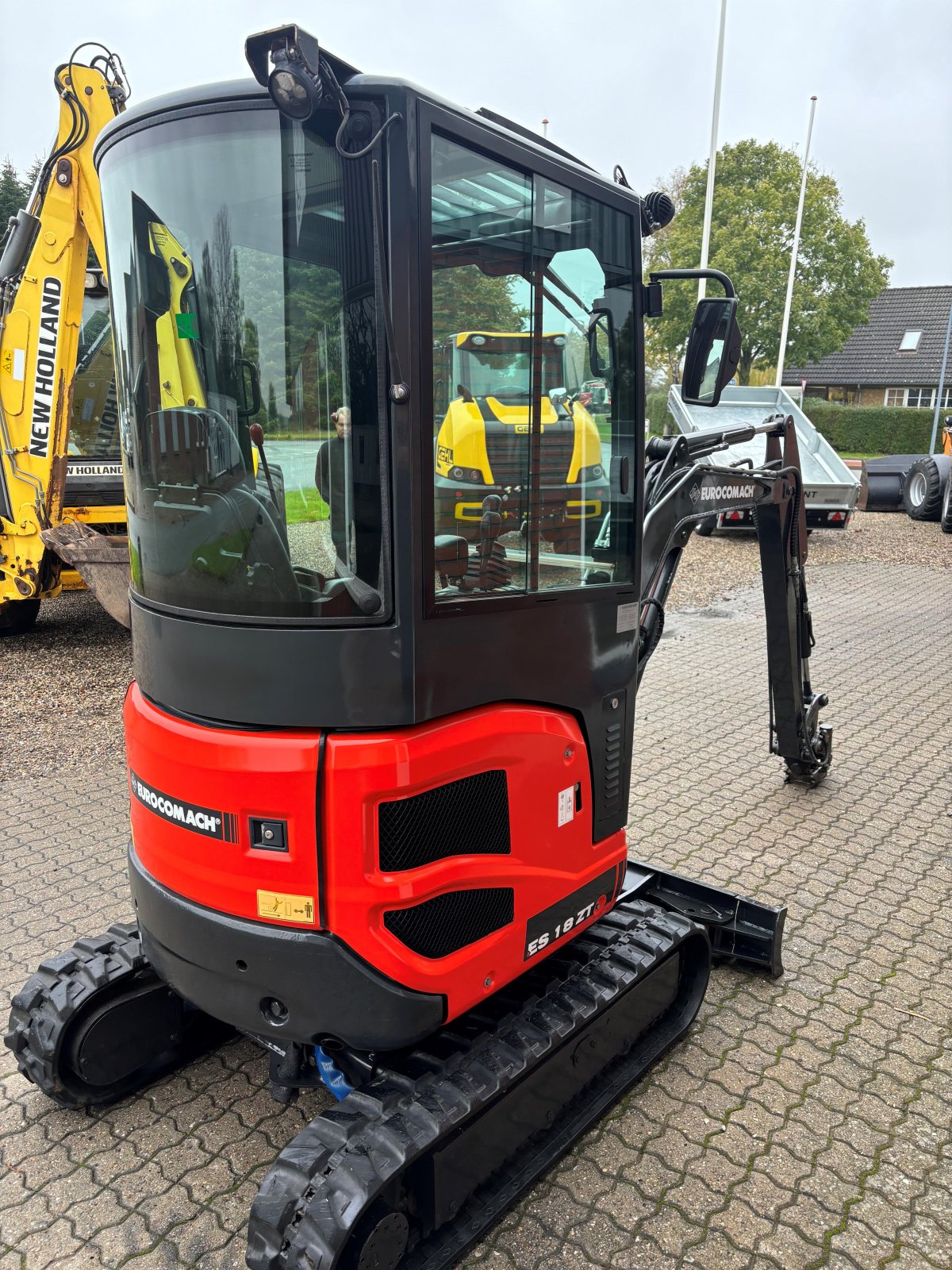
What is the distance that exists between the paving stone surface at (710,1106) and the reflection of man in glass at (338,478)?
1902mm

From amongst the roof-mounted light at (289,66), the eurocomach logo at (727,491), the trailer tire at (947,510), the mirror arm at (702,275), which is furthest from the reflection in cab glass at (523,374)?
the trailer tire at (947,510)

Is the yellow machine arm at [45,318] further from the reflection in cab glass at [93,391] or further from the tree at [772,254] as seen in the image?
the tree at [772,254]

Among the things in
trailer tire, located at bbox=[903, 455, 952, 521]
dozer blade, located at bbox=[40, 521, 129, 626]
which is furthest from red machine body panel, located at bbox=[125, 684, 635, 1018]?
trailer tire, located at bbox=[903, 455, 952, 521]

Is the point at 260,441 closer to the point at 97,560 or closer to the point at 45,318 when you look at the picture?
the point at 97,560

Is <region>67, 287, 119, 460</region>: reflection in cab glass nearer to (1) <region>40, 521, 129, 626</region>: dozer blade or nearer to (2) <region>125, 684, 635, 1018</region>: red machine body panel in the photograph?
(1) <region>40, 521, 129, 626</region>: dozer blade

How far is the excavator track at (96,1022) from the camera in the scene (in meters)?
2.76

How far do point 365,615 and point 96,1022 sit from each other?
1665mm

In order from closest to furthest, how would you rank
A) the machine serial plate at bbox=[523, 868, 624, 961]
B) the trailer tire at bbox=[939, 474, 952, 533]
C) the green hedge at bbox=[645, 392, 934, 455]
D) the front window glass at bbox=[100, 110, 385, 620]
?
the front window glass at bbox=[100, 110, 385, 620] → the machine serial plate at bbox=[523, 868, 624, 961] → the trailer tire at bbox=[939, 474, 952, 533] → the green hedge at bbox=[645, 392, 934, 455]

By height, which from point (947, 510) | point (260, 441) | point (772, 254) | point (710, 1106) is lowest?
point (710, 1106)

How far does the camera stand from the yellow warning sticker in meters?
2.15

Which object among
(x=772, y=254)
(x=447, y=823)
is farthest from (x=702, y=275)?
(x=772, y=254)

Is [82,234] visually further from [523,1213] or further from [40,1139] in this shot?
[523,1213]

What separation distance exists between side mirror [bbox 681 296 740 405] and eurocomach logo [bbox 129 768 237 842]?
1842 millimetres

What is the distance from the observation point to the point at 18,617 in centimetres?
835
